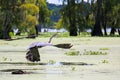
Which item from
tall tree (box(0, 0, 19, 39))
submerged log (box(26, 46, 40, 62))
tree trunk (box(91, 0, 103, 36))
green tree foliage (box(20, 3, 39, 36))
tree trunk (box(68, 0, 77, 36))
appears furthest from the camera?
tree trunk (box(68, 0, 77, 36))

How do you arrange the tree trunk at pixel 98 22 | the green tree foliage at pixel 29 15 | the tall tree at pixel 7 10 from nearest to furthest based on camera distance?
the tall tree at pixel 7 10 < the green tree foliage at pixel 29 15 < the tree trunk at pixel 98 22

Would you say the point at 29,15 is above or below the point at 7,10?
below

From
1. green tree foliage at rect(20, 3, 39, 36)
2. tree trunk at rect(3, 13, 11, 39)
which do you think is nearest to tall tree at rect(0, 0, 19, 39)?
tree trunk at rect(3, 13, 11, 39)

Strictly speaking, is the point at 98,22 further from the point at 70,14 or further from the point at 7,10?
the point at 7,10

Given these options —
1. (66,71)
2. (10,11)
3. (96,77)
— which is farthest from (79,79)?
(10,11)

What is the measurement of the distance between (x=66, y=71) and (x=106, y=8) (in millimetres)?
54732

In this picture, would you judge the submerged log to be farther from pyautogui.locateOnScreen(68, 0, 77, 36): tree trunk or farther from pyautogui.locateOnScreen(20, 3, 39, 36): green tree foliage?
pyautogui.locateOnScreen(68, 0, 77, 36): tree trunk

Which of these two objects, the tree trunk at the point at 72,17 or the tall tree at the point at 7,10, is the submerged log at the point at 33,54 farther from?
the tree trunk at the point at 72,17

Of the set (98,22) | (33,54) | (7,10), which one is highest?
(7,10)

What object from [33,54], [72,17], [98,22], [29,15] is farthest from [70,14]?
[33,54]

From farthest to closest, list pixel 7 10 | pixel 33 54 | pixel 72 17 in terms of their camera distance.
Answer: pixel 72 17 → pixel 7 10 → pixel 33 54

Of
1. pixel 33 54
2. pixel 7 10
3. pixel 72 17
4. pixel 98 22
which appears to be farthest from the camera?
pixel 72 17

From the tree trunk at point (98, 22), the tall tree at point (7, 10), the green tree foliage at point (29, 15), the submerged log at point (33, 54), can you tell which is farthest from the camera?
the tree trunk at point (98, 22)

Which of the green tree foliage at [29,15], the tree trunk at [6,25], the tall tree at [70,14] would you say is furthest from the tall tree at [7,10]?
the tall tree at [70,14]
